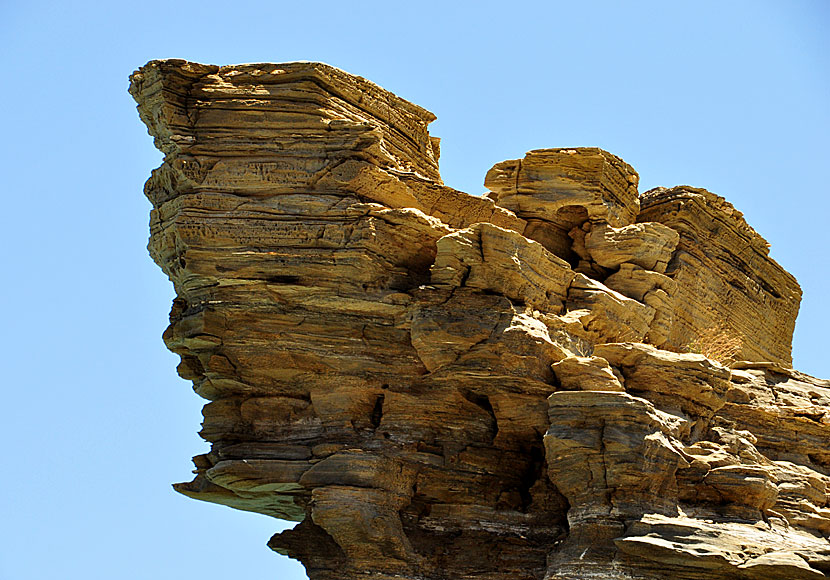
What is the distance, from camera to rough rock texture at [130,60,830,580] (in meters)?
29.5

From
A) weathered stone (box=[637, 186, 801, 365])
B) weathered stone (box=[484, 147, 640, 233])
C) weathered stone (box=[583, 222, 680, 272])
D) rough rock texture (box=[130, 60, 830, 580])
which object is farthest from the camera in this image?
weathered stone (box=[637, 186, 801, 365])

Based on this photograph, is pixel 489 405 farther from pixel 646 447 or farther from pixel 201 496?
pixel 201 496

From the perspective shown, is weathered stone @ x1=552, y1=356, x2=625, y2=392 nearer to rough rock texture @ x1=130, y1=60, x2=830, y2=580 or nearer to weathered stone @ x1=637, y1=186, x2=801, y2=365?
rough rock texture @ x1=130, y1=60, x2=830, y2=580

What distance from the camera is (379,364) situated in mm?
31078

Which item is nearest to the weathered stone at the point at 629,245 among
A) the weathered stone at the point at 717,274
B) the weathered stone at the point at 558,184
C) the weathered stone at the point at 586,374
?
the weathered stone at the point at 558,184

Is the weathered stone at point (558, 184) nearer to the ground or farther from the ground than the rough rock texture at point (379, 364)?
farther from the ground

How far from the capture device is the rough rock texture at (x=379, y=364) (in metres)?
29.5

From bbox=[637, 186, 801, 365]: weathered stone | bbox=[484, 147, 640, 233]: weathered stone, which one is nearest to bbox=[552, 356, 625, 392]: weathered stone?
bbox=[637, 186, 801, 365]: weathered stone

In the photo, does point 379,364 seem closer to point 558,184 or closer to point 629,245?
point 558,184

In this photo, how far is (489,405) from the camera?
31.8 metres

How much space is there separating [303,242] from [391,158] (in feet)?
11.2

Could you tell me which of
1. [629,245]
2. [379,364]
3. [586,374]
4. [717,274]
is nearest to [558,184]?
[629,245]

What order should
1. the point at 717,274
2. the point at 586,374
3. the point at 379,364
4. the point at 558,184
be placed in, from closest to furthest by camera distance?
the point at 586,374, the point at 379,364, the point at 558,184, the point at 717,274

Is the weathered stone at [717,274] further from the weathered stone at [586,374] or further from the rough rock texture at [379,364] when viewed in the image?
the weathered stone at [586,374]
